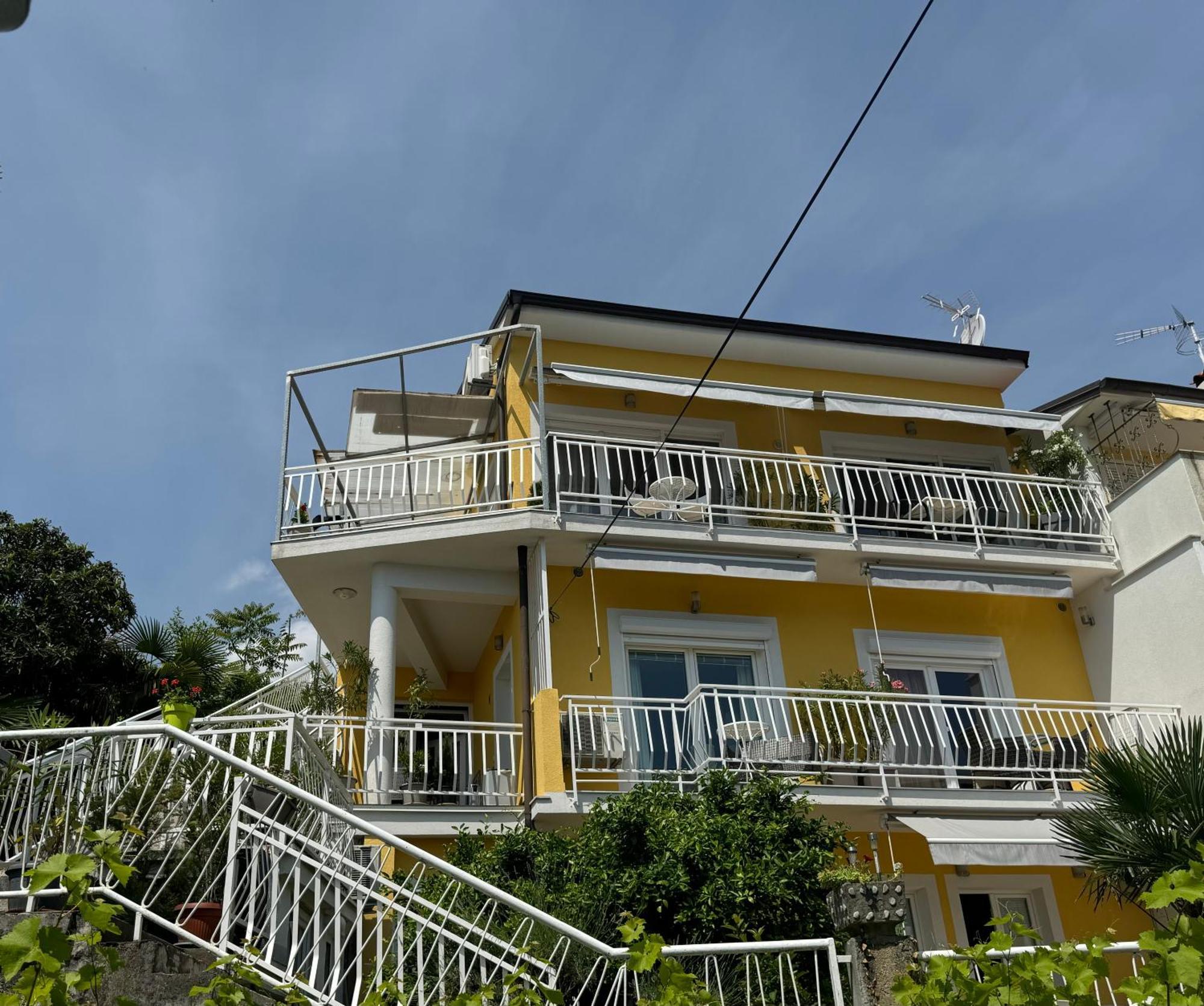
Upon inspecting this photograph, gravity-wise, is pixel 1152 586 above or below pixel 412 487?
below

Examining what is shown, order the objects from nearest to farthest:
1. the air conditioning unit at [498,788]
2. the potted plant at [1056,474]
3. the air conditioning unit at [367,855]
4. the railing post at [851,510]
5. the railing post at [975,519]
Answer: the air conditioning unit at [367,855] < the air conditioning unit at [498,788] < the railing post at [851,510] < the railing post at [975,519] < the potted plant at [1056,474]

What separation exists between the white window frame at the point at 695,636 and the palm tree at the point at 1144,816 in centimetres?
395

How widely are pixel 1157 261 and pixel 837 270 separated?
2.86 m

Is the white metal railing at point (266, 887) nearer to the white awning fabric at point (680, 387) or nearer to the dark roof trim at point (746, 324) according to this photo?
the white awning fabric at point (680, 387)

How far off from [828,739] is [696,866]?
10.5 ft

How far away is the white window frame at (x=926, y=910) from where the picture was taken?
11.4m

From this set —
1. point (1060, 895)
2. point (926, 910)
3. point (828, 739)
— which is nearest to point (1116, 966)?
point (1060, 895)

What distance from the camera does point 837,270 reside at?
23.7ft

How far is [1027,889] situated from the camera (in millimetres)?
12094

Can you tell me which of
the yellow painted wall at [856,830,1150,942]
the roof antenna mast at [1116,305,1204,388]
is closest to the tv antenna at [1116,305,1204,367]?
the roof antenna mast at [1116,305,1204,388]

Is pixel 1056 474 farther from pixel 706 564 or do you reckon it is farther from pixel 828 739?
pixel 828 739

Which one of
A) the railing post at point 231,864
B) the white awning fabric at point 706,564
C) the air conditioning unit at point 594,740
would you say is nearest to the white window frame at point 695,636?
the white awning fabric at point 706,564

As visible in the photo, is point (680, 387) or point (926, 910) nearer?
point (926, 910)

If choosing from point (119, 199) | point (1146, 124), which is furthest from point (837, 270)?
point (119, 199)
